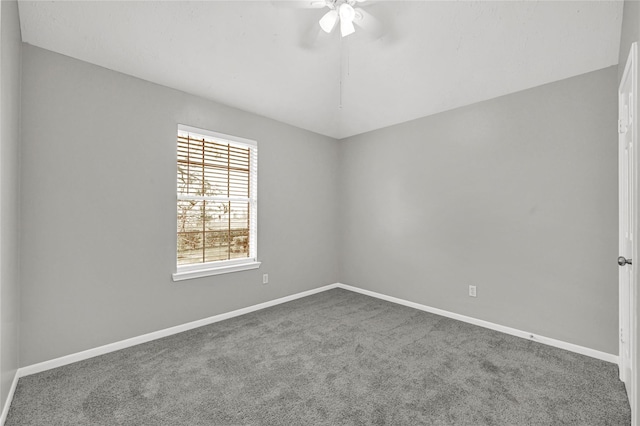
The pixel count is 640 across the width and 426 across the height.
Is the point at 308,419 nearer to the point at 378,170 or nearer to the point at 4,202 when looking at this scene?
the point at 4,202

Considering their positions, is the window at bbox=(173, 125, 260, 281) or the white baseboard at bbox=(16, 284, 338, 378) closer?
the white baseboard at bbox=(16, 284, 338, 378)

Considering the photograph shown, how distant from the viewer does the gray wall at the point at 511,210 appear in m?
2.54

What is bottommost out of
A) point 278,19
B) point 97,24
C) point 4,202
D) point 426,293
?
point 426,293

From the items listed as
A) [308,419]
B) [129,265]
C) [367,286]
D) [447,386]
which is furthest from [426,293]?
[129,265]

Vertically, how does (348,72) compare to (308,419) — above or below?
above

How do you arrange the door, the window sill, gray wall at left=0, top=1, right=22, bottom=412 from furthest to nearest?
the window sill
the door
gray wall at left=0, top=1, right=22, bottom=412

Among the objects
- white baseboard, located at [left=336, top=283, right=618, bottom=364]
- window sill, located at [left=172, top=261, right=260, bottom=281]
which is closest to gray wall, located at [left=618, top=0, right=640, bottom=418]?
white baseboard, located at [left=336, top=283, right=618, bottom=364]

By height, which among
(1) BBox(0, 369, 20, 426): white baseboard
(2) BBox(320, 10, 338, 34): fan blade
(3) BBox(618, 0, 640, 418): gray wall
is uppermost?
(2) BBox(320, 10, 338, 34): fan blade

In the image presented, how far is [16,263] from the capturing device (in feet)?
6.99

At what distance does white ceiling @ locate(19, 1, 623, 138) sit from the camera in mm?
2277

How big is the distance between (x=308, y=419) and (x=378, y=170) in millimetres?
3237

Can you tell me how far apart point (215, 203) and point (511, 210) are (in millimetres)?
3227

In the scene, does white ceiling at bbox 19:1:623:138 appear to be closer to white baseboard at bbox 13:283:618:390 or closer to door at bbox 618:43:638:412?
door at bbox 618:43:638:412

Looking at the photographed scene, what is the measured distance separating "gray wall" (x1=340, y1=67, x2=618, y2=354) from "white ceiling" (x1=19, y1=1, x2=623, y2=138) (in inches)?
12.7
